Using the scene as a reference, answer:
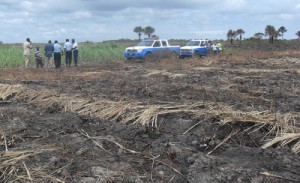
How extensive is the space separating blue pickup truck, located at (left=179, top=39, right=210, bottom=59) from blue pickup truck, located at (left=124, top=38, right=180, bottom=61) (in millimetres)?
1358

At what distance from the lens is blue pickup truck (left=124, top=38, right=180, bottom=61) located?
2316 cm

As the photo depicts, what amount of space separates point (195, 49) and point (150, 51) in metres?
4.26

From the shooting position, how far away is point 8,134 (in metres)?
5.96

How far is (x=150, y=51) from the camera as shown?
2355cm

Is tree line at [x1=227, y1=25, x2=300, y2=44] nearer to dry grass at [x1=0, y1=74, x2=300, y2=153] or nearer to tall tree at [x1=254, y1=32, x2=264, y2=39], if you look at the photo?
tall tree at [x1=254, y1=32, x2=264, y2=39]

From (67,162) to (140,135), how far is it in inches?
54.1

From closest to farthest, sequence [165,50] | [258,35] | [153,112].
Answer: [153,112]
[165,50]
[258,35]

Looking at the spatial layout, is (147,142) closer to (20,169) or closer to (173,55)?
(20,169)

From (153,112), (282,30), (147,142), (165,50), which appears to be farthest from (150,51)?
(282,30)

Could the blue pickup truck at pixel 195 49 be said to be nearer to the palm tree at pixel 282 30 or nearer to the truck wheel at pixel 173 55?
the truck wheel at pixel 173 55

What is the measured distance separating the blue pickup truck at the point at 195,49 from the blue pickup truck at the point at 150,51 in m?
1.36

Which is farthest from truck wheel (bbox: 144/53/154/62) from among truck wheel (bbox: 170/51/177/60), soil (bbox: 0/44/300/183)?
soil (bbox: 0/44/300/183)

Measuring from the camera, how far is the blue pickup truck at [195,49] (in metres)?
26.2

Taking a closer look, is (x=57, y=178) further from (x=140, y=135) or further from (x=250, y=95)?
(x=250, y=95)
